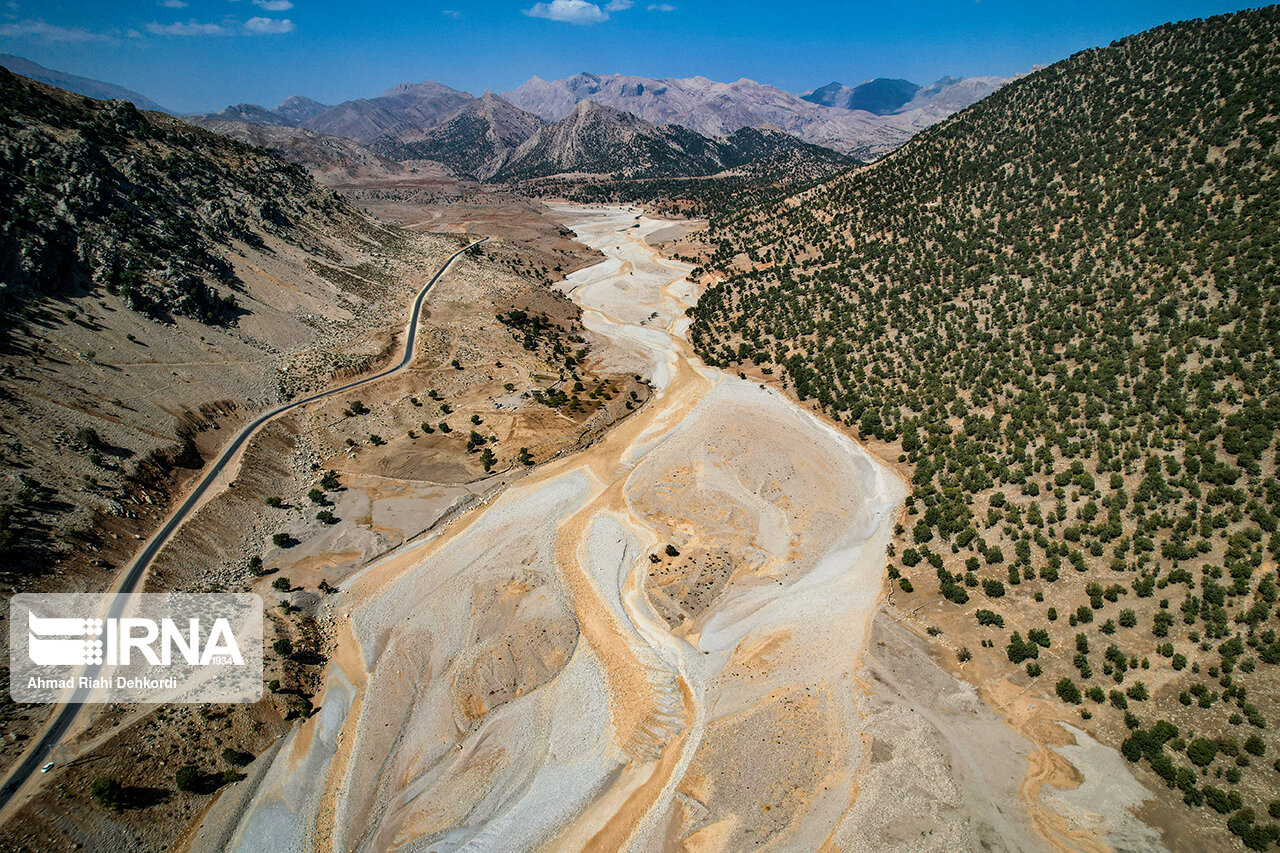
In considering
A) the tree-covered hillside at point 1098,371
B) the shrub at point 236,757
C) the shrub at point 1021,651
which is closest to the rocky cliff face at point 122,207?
the shrub at point 236,757

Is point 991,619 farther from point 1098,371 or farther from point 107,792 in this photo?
point 107,792

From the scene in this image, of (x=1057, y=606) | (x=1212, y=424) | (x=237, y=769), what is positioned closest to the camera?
(x=237, y=769)

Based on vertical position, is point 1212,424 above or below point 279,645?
above

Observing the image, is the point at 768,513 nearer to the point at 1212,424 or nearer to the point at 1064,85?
the point at 1212,424

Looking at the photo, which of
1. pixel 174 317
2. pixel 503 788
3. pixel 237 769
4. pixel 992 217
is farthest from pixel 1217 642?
pixel 174 317

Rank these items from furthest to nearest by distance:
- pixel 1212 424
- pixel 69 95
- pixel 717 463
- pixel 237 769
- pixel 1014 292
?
pixel 69 95 → pixel 1014 292 → pixel 717 463 → pixel 1212 424 → pixel 237 769
